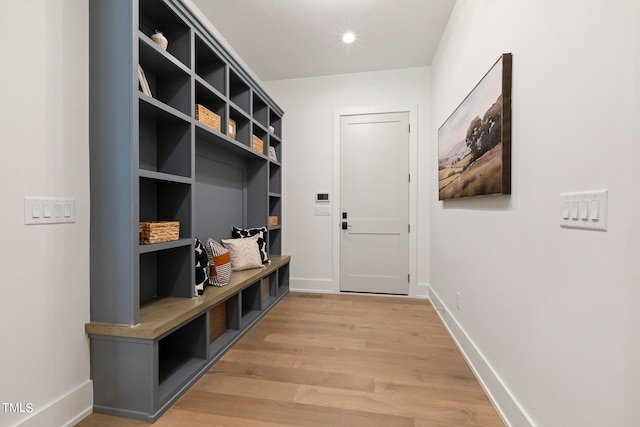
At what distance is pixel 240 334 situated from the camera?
2260mm

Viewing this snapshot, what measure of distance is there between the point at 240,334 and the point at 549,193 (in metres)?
2.23

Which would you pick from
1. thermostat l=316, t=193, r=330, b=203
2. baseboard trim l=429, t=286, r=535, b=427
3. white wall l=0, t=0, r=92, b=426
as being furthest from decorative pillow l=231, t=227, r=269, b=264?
baseboard trim l=429, t=286, r=535, b=427

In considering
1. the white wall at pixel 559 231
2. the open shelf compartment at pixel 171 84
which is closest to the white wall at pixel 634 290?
the white wall at pixel 559 231

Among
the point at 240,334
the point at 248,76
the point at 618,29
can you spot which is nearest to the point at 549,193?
the point at 618,29

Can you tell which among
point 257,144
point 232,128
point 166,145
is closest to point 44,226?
point 166,145

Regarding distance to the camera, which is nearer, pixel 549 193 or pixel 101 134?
pixel 549 193

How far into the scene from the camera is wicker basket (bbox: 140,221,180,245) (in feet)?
5.06

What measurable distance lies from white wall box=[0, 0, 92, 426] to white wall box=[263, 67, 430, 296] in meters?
2.44

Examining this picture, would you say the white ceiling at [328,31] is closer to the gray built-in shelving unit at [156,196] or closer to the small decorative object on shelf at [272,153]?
the gray built-in shelving unit at [156,196]

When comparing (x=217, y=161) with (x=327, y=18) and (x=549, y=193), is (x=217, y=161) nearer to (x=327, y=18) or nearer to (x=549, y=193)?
(x=327, y=18)

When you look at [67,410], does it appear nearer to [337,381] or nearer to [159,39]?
[337,381]

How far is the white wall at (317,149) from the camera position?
3463mm

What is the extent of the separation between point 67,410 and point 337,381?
4.53 ft

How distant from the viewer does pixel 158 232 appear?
160 cm
